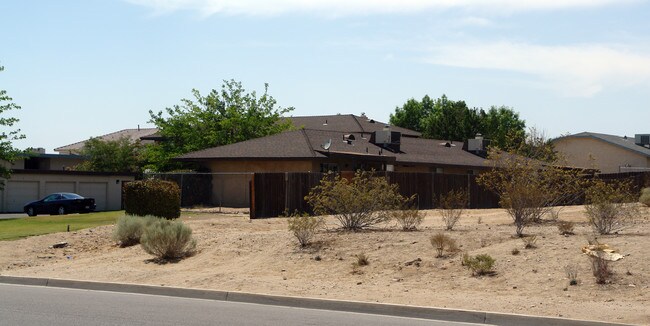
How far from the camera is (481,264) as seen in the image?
611 inches

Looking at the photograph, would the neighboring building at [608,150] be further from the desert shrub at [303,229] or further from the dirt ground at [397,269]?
the desert shrub at [303,229]

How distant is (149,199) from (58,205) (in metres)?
22.1

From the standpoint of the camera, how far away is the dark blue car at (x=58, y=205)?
4750 centimetres

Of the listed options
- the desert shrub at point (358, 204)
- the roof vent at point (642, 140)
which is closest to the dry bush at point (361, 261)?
the desert shrub at point (358, 204)

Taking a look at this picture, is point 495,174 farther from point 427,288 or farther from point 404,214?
point 427,288

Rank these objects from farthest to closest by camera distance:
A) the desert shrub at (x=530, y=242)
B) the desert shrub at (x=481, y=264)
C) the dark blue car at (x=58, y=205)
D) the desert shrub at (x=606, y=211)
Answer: the dark blue car at (x=58, y=205) < the desert shrub at (x=606, y=211) < the desert shrub at (x=530, y=242) < the desert shrub at (x=481, y=264)

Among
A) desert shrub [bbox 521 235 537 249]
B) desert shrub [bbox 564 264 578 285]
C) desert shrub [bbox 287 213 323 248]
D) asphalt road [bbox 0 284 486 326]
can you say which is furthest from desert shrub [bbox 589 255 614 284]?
desert shrub [bbox 287 213 323 248]

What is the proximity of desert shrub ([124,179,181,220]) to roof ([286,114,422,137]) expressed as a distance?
1617 inches

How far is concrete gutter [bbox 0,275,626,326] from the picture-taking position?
12281 millimetres

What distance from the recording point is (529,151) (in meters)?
28.0

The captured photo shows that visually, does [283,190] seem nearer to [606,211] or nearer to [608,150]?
[606,211]

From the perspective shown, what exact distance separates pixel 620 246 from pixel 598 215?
2.79 meters

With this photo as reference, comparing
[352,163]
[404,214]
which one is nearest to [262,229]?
[404,214]

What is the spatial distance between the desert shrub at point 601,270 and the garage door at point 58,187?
4562cm
